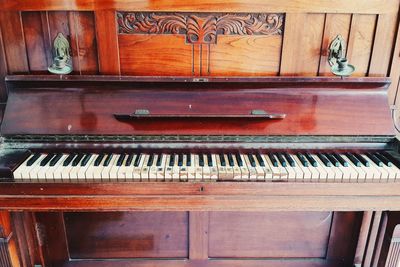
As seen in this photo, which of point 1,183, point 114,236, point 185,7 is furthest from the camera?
point 114,236

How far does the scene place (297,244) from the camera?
224cm

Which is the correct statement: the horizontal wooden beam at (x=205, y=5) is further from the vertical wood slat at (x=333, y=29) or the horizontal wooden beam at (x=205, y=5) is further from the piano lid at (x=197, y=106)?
the piano lid at (x=197, y=106)

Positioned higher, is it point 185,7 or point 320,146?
point 185,7

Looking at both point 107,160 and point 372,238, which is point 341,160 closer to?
point 372,238

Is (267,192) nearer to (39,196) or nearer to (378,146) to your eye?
(378,146)

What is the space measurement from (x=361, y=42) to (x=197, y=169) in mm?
1108

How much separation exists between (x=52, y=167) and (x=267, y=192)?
981 mm

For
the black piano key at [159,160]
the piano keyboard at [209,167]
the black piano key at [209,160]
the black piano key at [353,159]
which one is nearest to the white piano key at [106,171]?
the piano keyboard at [209,167]

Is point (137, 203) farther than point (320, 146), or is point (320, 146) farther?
point (320, 146)

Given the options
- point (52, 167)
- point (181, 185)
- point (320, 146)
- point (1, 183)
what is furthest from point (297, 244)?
point (1, 183)

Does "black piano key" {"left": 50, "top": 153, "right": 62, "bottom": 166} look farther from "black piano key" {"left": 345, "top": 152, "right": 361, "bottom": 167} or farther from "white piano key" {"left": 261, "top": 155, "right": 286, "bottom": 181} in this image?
"black piano key" {"left": 345, "top": 152, "right": 361, "bottom": 167}

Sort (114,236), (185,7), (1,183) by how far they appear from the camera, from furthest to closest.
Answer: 1. (114,236)
2. (185,7)
3. (1,183)

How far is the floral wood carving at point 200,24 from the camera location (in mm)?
1797

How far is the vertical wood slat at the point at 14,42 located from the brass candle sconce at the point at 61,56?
17 cm
